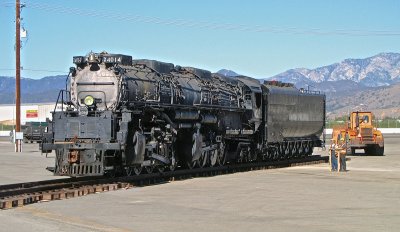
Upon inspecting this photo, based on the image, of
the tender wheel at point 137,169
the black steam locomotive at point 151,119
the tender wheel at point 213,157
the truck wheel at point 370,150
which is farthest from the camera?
the truck wheel at point 370,150

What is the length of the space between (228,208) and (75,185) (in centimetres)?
607

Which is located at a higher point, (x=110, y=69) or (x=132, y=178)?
(x=110, y=69)

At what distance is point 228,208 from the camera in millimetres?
13891

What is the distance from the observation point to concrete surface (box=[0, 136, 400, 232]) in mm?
11492

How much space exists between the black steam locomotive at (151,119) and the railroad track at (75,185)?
1.36 feet

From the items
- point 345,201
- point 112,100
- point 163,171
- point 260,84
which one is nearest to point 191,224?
point 345,201

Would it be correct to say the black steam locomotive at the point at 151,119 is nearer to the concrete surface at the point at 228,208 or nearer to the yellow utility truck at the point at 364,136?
the concrete surface at the point at 228,208

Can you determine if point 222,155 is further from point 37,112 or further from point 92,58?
point 37,112

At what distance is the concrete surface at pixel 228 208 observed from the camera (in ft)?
37.7

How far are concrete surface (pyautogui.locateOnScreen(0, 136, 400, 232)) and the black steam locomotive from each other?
1.58m

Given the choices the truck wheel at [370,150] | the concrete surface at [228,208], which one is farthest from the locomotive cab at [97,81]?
the truck wheel at [370,150]

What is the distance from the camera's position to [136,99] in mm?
19891

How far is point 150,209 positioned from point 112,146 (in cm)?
487

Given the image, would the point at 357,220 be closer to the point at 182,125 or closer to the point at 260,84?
the point at 182,125
